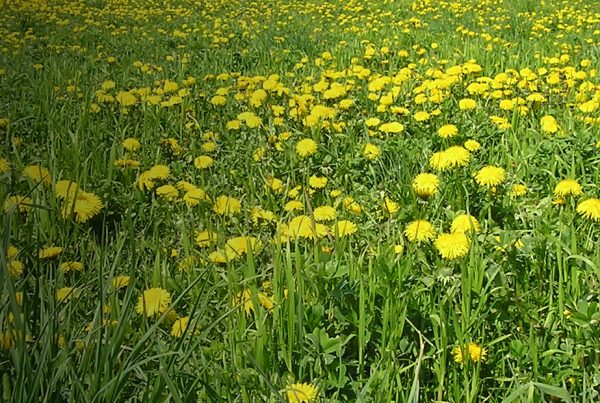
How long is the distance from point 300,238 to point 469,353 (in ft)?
2.48

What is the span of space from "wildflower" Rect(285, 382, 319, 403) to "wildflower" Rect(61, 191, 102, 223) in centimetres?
103

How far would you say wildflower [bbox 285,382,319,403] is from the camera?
1275 millimetres

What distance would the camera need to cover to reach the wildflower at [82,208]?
2.01 m

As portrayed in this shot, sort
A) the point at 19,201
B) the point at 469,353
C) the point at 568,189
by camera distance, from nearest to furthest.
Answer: the point at 469,353 < the point at 19,201 < the point at 568,189

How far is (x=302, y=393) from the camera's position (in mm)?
1248

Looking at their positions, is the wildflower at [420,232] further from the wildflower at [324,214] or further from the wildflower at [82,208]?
the wildflower at [82,208]

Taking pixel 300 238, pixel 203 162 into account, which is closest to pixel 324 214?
pixel 300 238

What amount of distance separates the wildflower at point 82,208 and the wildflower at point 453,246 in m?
1.11

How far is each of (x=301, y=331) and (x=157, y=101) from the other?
7.71 feet

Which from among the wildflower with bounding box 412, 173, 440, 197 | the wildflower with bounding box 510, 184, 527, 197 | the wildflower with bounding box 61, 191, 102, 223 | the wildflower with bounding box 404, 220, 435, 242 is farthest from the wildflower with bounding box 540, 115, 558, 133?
the wildflower with bounding box 61, 191, 102, 223

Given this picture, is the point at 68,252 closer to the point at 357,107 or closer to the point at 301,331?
the point at 301,331

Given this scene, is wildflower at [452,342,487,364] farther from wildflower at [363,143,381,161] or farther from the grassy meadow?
wildflower at [363,143,381,161]

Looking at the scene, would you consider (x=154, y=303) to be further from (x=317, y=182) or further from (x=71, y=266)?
(x=317, y=182)

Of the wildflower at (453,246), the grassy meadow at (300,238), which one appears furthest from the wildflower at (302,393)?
the wildflower at (453,246)
